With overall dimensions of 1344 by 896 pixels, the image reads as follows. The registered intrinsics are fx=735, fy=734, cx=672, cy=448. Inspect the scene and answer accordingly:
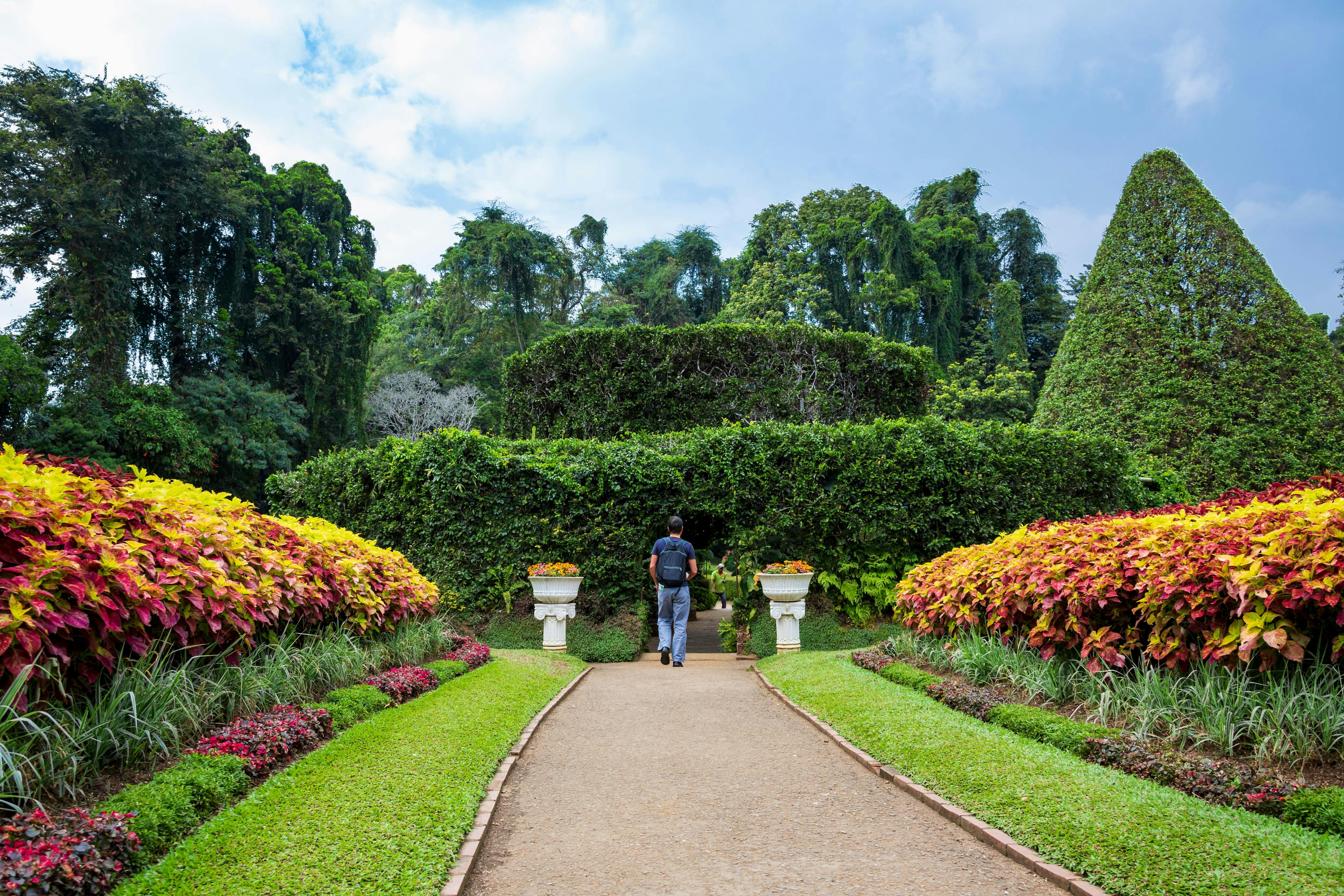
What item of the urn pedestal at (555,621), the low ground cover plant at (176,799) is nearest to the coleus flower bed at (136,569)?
the low ground cover plant at (176,799)

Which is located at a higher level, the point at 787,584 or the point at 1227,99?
the point at 1227,99

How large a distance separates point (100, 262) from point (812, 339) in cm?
2250

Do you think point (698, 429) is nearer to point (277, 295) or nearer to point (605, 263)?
point (277, 295)

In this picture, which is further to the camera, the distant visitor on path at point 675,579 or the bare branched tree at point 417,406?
the bare branched tree at point 417,406

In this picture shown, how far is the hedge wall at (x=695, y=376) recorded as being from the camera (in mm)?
15109

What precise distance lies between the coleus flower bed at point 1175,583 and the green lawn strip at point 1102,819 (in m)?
1.05

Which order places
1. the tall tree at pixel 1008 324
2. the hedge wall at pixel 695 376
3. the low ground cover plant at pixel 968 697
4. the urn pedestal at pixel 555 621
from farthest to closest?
the tall tree at pixel 1008 324, the hedge wall at pixel 695 376, the urn pedestal at pixel 555 621, the low ground cover plant at pixel 968 697

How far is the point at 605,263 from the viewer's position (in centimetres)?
4097

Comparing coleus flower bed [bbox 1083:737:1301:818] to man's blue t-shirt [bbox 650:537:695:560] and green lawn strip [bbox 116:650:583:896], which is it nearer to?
green lawn strip [bbox 116:650:583:896]

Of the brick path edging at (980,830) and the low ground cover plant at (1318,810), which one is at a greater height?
the low ground cover plant at (1318,810)

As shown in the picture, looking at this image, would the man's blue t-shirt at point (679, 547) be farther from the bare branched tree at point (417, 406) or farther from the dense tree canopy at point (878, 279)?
the bare branched tree at point (417, 406)

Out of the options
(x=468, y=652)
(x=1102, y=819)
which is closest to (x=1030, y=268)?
(x=468, y=652)

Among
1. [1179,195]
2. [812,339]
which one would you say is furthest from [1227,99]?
[812,339]

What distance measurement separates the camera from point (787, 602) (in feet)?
34.8
